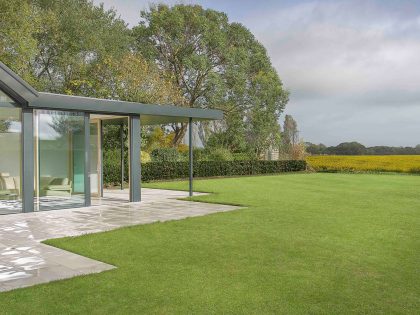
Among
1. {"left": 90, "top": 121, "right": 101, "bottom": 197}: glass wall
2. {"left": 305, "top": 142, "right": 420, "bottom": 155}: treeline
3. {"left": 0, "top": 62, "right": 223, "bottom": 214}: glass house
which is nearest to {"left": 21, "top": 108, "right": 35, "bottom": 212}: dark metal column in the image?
{"left": 0, "top": 62, "right": 223, "bottom": 214}: glass house

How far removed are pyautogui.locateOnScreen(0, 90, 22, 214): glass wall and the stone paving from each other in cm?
44

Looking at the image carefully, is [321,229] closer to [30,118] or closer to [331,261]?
[331,261]

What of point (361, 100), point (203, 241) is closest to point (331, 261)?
point (203, 241)

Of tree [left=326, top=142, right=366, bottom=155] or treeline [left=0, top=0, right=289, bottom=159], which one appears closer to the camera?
treeline [left=0, top=0, right=289, bottom=159]

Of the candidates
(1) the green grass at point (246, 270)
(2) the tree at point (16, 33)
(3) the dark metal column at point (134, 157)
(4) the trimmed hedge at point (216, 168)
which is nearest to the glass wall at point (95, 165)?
(3) the dark metal column at point (134, 157)

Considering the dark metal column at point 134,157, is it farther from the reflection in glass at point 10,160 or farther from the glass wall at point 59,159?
the reflection in glass at point 10,160

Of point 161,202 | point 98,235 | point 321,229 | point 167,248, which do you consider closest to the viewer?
point 167,248

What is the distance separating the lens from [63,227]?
858 centimetres

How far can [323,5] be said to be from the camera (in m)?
13.7

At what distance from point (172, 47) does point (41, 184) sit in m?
21.9

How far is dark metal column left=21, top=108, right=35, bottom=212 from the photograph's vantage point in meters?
10.4

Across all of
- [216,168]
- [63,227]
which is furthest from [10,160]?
[216,168]

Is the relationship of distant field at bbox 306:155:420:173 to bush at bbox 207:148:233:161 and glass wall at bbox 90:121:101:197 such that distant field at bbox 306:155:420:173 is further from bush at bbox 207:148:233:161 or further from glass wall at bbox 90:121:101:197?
glass wall at bbox 90:121:101:197

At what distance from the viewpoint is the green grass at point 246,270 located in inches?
166
